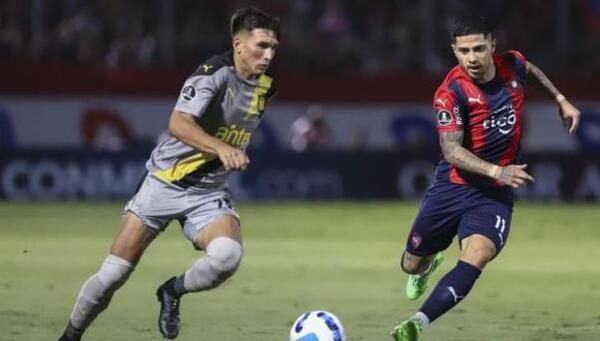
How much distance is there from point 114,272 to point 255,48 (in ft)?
5.75

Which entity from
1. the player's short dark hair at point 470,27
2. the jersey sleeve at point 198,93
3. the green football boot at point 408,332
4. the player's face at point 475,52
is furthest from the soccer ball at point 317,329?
the player's short dark hair at point 470,27

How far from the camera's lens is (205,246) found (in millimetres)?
9359

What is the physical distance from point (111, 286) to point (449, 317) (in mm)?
3645

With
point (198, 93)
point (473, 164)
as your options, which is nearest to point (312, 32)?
point (473, 164)

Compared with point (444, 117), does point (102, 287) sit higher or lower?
lower

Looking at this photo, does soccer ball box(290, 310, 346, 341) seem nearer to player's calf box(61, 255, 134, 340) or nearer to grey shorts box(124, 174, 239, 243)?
grey shorts box(124, 174, 239, 243)

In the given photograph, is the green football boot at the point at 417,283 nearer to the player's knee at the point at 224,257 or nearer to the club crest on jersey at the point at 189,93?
the player's knee at the point at 224,257

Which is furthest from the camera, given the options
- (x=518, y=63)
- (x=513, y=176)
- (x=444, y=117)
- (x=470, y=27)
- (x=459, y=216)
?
(x=518, y=63)

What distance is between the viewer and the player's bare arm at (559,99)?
1034cm

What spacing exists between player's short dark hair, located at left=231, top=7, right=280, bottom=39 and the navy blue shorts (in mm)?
1938

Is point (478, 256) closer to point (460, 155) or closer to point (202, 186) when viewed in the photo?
point (460, 155)

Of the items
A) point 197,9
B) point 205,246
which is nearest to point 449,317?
point 205,246

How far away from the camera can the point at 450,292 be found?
945 cm

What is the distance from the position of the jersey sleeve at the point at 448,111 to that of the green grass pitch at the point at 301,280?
167 centimetres
